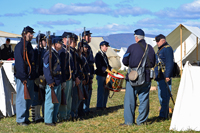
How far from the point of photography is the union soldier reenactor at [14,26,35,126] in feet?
19.3

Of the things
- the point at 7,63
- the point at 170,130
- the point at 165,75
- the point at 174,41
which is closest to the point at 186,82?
the point at 170,130

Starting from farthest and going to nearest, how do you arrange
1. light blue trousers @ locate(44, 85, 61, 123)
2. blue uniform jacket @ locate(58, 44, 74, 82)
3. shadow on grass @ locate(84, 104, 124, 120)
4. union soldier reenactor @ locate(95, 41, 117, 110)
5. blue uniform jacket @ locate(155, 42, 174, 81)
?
1. union soldier reenactor @ locate(95, 41, 117, 110)
2. shadow on grass @ locate(84, 104, 124, 120)
3. blue uniform jacket @ locate(155, 42, 174, 81)
4. blue uniform jacket @ locate(58, 44, 74, 82)
5. light blue trousers @ locate(44, 85, 61, 123)

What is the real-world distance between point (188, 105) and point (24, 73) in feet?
10.3

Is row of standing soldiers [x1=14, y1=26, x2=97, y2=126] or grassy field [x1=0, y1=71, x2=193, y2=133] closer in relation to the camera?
grassy field [x1=0, y1=71, x2=193, y2=133]

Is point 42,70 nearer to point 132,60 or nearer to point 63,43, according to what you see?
point 63,43

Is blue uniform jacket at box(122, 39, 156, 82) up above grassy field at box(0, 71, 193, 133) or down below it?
above

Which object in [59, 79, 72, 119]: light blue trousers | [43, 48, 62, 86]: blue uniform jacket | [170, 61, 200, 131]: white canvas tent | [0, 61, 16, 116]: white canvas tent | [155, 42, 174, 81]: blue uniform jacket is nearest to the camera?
[170, 61, 200, 131]: white canvas tent

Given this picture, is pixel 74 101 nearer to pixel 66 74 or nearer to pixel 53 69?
pixel 66 74

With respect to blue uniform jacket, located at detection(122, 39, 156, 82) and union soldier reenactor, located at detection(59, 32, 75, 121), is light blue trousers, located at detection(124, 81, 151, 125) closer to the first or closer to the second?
blue uniform jacket, located at detection(122, 39, 156, 82)

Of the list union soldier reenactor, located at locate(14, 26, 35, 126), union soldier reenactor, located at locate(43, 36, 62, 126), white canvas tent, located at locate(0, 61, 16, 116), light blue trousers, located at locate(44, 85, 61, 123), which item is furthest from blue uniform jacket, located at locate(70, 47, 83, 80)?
white canvas tent, located at locate(0, 61, 16, 116)

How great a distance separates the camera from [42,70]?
6.44 meters

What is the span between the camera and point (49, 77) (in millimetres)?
5887

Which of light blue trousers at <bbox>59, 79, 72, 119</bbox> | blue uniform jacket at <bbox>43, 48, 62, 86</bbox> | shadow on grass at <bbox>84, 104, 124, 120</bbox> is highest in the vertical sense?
blue uniform jacket at <bbox>43, 48, 62, 86</bbox>

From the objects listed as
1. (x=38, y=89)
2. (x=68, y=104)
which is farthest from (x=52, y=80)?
(x=68, y=104)
